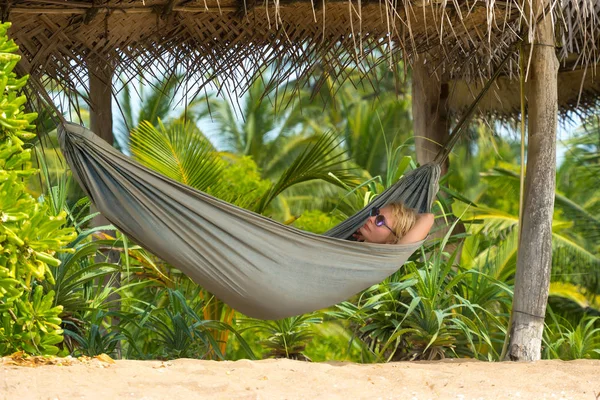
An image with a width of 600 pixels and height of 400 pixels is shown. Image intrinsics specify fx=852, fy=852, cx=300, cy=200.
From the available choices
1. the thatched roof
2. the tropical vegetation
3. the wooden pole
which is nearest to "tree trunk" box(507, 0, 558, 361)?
the thatched roof

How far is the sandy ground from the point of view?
1.92m

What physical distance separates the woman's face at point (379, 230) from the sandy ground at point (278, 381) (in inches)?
17.4

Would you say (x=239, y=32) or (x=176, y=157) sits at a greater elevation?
(x=239, y=32)

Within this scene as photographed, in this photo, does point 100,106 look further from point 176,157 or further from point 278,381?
point 278,381

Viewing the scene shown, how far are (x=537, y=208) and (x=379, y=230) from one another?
0.62m

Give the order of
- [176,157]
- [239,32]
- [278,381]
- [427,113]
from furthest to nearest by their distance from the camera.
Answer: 1. [427,113]
2. [176,157]
3. [239,32]
4. [278,381]

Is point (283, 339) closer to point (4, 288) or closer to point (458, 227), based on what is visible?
point (458, 227)

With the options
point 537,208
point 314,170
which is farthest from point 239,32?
point 537,208

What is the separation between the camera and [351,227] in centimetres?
283

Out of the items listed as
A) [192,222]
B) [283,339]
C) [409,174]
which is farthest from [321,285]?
[283,339]

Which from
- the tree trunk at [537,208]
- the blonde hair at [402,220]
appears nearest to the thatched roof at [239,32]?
the tree trunk at [537,208]

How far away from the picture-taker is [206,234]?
236 centimetres

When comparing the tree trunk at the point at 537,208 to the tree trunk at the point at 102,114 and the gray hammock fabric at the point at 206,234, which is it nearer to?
the gray hammock fabric at the point at 206,234

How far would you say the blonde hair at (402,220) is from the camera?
2762 millimetres
